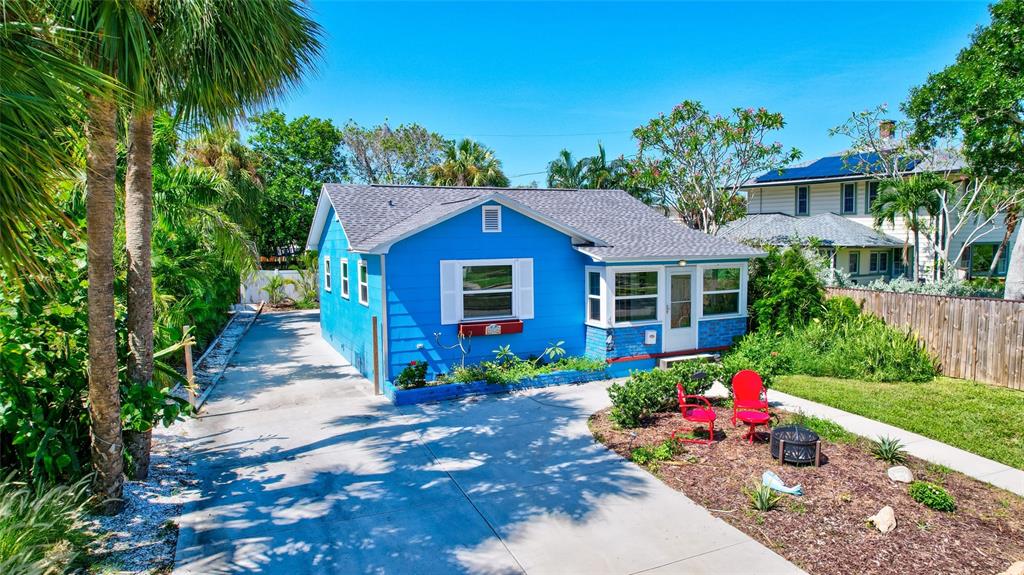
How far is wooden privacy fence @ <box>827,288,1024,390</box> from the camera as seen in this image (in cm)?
1062

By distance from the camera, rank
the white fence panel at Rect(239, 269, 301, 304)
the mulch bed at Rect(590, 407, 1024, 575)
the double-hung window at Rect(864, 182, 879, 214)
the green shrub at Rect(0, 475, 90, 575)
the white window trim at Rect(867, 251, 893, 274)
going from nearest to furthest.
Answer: the green shrub at Rect(0, 475, 90, 575)
the mulch bed at Rect(590, 407, 1024, 575)
the white window trim at Rect(867, 251, 893, 274)
the double-hung window at Rect(864, 182, 879, 214)
the white fence panel at Rect(239, 269, 301, 304)

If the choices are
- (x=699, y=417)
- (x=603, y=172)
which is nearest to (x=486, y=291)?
(x=699, y=417)

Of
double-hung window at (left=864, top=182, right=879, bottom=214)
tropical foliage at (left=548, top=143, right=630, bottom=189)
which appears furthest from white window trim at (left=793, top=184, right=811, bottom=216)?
tropical foliage at (left=548, top=143, right=630, bottom=189)

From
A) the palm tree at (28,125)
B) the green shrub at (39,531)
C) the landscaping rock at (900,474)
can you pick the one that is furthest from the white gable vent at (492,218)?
the palm tree at (28,125)

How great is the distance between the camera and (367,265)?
40.8ft

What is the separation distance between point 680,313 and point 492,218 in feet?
16.6

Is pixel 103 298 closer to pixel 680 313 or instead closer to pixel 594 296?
pixel 594 296

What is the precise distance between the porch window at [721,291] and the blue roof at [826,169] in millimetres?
12007

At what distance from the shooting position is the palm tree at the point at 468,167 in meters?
31.4

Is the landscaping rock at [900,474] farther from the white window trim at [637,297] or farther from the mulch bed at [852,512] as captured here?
the white window trim at [637,297]

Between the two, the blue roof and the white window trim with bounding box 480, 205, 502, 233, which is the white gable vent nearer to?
the white window trim with bounding box 480, 205, 502, 233

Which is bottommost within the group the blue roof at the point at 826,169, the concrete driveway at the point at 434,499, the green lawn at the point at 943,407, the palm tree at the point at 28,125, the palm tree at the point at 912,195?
the concrete driveway at the point at 434,499

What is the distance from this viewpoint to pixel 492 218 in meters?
12.1

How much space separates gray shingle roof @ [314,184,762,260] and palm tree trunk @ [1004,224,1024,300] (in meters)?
6.03
